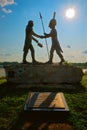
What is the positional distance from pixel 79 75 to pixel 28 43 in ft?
12.5

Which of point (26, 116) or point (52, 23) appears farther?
point (52, 23)

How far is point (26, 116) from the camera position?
347 inches

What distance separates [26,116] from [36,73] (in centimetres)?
682

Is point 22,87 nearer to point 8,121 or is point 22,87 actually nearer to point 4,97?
point 4,97

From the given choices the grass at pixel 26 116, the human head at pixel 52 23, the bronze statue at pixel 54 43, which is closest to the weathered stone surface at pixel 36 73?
the bronze statue at pixel 54 43

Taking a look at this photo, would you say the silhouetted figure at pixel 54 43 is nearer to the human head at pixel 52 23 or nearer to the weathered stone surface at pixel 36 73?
the human head at pixel 52 23

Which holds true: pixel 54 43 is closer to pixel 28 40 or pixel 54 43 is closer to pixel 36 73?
pixel 28 40

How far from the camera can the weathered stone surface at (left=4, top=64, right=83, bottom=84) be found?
15469mm

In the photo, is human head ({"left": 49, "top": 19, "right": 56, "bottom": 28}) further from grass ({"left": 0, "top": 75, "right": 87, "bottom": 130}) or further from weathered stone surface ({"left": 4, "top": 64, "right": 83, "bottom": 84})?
grass ({"left": 0, "top": 75, "right": 87, "bottom": 130})

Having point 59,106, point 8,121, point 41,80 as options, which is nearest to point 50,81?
point 41,80

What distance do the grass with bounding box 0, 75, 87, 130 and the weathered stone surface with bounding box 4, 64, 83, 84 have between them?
218 cm

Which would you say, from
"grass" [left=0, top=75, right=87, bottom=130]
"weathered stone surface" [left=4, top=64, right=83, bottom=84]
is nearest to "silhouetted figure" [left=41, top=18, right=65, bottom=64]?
"weathered stone surface" [left=4, top=64, right=83, bottom=84]

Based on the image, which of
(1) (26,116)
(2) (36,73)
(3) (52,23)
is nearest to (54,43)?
(3) (52,23)

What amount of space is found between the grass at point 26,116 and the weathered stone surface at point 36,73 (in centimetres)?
218
